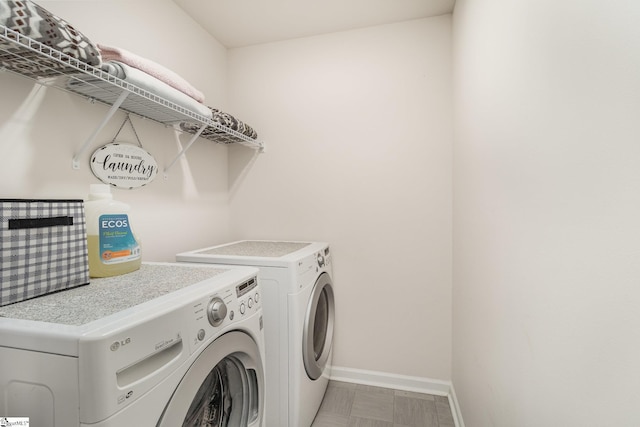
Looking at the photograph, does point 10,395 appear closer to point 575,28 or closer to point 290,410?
point 290,410

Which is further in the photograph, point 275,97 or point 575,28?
point 275,97

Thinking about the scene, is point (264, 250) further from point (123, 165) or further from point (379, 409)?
point (379, 409)

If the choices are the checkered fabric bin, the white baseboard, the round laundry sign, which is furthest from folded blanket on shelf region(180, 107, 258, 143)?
the white baseboard

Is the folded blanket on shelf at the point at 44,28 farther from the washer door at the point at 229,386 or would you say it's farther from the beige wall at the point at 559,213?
the beige wall at the point at 559,213

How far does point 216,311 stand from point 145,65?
1053 mm

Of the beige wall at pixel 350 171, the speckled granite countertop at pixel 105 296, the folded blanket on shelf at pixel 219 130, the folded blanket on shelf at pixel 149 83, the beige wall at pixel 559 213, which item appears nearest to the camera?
the beige wall at pixel 559 213

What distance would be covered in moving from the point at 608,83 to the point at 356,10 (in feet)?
5.79

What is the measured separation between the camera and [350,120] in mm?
2066

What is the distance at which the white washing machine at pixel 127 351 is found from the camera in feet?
1.77

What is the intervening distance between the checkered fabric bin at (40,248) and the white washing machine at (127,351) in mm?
41

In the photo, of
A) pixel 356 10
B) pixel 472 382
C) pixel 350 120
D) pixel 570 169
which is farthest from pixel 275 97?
pixel 472 382

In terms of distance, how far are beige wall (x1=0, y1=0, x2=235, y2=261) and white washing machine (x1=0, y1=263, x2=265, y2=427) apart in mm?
536

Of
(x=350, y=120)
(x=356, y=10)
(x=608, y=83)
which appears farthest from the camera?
(x=350, y=120)

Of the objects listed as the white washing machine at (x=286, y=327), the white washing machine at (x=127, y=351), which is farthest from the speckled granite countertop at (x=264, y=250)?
the white washing machine at (x=127, y=351)
